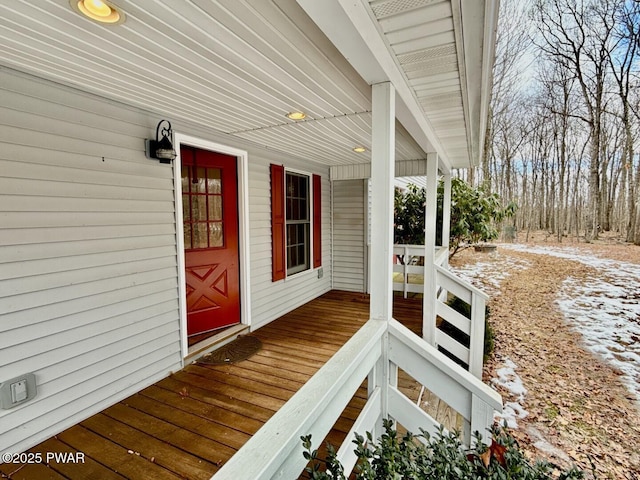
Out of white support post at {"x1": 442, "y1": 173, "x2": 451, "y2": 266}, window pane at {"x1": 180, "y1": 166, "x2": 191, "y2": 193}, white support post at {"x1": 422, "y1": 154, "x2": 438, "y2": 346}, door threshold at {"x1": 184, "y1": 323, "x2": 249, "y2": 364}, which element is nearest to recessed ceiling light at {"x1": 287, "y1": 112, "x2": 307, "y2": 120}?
window pane at {"x1": 180, "y1": 166, "x2": 191, "y2": 193}

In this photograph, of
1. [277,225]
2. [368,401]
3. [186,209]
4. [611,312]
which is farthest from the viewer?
[611,312]

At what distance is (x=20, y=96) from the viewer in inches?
76.2

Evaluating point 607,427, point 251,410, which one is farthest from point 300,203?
point 607,427

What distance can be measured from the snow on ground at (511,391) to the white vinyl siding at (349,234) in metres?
2.67

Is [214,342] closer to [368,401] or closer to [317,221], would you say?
[368,401]

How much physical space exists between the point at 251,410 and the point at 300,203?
11.3ft

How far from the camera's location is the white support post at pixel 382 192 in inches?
66.6

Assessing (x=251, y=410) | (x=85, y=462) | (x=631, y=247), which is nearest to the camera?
(x=85, y=462)

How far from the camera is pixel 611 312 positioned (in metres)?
5.69

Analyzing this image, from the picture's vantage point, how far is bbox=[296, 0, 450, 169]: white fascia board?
3.79 feet

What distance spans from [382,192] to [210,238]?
2.41 metres

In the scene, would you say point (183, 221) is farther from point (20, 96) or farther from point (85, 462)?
point (85, 462)

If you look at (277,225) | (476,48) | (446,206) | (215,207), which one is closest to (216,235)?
(215,207)

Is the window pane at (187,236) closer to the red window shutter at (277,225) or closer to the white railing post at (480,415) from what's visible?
the red window shutter at (277,225)
